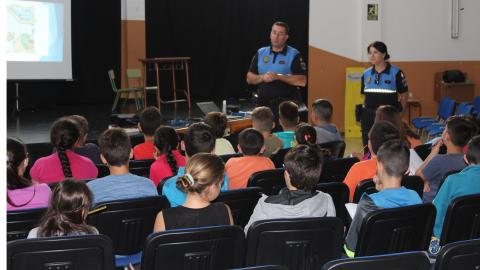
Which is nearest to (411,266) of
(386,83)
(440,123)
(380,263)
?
(380,263)

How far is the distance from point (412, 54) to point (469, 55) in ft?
3.53

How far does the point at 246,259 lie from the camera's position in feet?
10.0

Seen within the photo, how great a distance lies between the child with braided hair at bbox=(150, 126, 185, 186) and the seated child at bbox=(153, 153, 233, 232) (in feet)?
4.22

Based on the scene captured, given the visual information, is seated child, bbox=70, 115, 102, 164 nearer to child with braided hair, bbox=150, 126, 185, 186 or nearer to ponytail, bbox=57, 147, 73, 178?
ponytail, bbox=57, 147, 73, 178

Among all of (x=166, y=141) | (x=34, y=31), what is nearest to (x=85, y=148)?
(x=166, y=141)

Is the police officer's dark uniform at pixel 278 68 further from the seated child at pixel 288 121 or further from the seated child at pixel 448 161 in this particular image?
the seated child at pixel 448 161

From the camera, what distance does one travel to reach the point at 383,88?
751 cm

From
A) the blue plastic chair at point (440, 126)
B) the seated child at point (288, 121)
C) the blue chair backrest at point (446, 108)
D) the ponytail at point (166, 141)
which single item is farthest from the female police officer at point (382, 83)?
the ponytail at point (166, 141)

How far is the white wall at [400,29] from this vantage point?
11.2 meters

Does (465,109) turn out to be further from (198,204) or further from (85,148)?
(198,204)

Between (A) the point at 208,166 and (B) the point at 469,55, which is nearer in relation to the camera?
(A) the point at 208,166

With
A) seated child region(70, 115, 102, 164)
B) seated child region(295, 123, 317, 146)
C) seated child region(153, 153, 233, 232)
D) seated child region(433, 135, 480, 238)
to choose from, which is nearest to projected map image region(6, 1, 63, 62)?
seated child region(70, 115, 102, 164)

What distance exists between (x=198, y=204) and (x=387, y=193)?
0.93 metres

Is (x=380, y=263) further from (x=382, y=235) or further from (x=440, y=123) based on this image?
(x=440, y=123)
